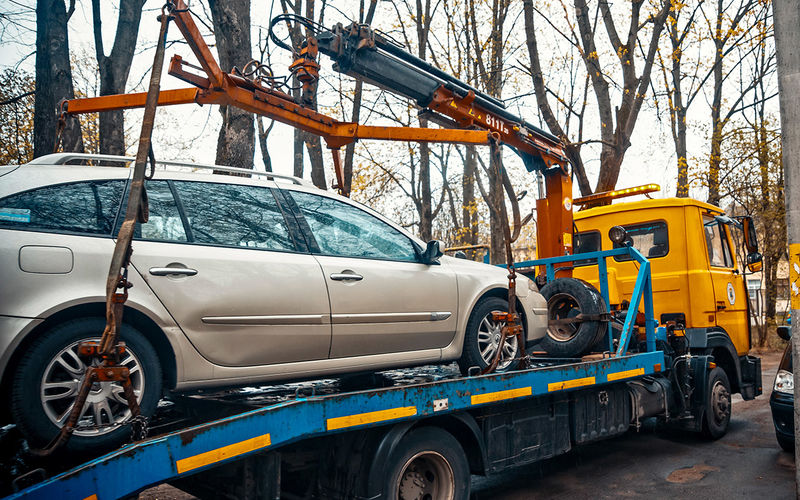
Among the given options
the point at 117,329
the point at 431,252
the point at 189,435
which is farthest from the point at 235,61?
the point at 189,435

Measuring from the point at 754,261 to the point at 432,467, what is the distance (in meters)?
5.29

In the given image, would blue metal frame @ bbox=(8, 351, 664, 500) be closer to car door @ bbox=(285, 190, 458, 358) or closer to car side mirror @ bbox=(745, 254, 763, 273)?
car door @ bbox=(285, 190, 458, 358)

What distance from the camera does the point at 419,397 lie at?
386 cm

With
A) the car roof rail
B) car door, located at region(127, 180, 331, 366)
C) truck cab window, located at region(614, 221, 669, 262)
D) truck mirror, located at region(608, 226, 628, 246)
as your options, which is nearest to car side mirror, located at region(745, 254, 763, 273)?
truck cab window, located at region(614, 221, 669, 262)

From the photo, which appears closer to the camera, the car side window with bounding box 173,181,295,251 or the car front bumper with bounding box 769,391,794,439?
the car side window with bounding box 173,181,295,251

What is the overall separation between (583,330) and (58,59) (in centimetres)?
772

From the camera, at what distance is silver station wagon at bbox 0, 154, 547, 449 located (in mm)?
2891

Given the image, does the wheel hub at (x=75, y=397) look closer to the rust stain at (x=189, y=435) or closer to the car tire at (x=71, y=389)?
the car tire at (x=71, y=389)

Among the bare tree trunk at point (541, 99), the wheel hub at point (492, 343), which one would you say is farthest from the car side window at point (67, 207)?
the bare tree trunk at point (541, 99)

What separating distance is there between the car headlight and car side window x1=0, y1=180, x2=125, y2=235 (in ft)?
19.9

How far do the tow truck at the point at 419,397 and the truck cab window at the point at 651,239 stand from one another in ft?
0.32

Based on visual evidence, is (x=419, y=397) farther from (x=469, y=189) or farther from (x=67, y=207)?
(x=469, y=189)

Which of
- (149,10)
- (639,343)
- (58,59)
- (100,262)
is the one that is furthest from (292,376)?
(149,10)

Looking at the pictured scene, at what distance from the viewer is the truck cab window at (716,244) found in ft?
23.8
